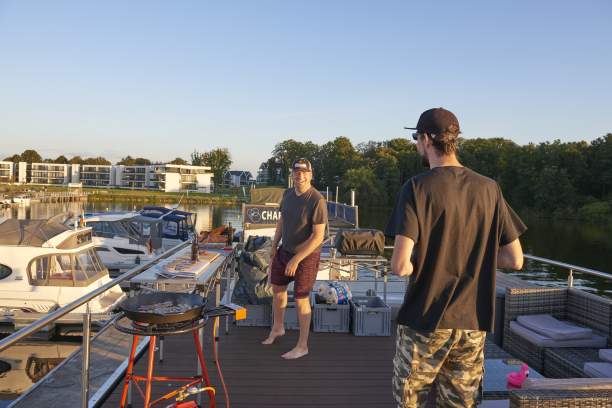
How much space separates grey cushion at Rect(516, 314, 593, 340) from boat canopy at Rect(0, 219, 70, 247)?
32.3 feet

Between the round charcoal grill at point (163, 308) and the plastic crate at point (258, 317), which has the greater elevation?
the round charcoal grill at point (163, 308)

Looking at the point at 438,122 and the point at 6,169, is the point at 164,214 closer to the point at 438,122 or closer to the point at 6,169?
the point at 438,122

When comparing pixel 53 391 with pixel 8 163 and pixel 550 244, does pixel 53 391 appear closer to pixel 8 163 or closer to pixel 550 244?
pixel 550 244

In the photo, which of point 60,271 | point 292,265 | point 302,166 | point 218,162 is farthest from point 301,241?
point 218,162

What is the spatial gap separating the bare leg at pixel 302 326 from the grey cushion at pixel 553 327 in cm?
217

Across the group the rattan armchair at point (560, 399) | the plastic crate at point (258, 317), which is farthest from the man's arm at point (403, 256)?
the plastic crate at point (258, 317)

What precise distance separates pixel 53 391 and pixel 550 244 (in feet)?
129

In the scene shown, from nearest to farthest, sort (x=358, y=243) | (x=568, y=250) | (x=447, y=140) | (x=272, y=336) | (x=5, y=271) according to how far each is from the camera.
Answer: (x=447, y=140) → (x=272, y=336) → (x=358, y=243) → (x=5, y=271) → (x=568, y=250)

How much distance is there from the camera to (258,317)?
5.54 m

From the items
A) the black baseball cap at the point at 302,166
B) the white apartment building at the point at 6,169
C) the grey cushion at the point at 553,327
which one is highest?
the white apartment building at the point at 6,169

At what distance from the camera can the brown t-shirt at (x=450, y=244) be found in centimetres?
196

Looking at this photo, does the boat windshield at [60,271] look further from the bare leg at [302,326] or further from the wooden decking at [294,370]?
the bare leg at [302,326]

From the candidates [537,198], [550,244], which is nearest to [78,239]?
[550,244]

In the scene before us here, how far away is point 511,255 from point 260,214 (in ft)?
31.8
